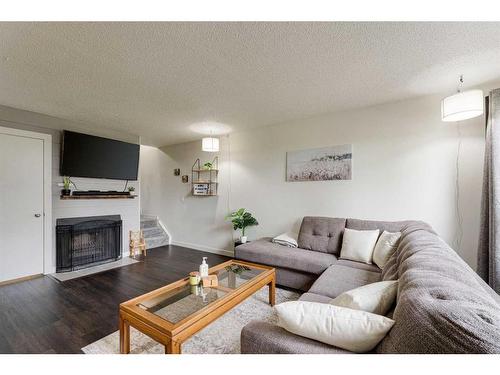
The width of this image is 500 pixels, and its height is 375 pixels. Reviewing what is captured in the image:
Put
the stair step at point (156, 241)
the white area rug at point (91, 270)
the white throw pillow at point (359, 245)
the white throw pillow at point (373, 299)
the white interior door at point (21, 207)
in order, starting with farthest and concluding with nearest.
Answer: the stair step at point (156, 241), the white area rug at point (91, 270), the white interior door at point (21, 207), the white throw pillow at point (359, 245), the white throw pillow at point (373, 299)

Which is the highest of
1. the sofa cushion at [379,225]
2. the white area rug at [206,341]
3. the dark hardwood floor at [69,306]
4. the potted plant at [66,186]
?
the potted plant at [66,186]

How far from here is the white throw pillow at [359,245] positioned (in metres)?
2.47

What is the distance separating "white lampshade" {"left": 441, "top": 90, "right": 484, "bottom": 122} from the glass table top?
2.46 m

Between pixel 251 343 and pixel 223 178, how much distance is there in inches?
143

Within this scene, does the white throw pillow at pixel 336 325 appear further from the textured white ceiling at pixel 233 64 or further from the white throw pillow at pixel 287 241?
the white throw pillow at pixel 287 241

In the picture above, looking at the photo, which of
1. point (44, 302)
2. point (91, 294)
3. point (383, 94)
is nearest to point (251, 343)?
point (91, 294)

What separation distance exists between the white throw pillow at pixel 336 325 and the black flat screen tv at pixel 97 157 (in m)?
3.97

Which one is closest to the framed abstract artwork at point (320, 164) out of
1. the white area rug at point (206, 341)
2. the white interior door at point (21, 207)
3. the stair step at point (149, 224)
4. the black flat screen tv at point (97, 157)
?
the white area rug at point (206, 341)

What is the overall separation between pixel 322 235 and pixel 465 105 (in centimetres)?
195

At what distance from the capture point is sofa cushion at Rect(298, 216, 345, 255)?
2.85 m

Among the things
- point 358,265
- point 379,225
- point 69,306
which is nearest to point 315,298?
point 358,265

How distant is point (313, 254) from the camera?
8.88 ft
